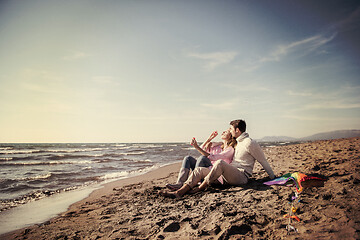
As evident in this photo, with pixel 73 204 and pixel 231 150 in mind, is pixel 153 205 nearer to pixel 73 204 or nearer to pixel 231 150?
pixel 231 150

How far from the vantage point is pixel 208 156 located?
161 inches

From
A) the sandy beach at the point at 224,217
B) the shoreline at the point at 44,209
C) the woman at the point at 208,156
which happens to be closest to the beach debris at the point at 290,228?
the sandy beach at the point at 224,217

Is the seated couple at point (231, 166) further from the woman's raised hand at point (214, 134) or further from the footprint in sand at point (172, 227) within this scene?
the footprint in sand at point (172, 227)

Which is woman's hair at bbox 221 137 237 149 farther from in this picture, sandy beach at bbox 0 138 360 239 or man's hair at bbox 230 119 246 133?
sandy beach at bbox 0 138 360 239

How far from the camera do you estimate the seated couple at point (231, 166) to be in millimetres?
3715

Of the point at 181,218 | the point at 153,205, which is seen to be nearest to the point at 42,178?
the point at 153,205

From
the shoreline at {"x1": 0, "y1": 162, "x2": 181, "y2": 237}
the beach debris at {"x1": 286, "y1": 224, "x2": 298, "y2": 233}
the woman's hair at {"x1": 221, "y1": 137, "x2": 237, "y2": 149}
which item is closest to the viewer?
the beach debris at {"x1": 286, "y1": 224, "x2": 298, "y2": 233}

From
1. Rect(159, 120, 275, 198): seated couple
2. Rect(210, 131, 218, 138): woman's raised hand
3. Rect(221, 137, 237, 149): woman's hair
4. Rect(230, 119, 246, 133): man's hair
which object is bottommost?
Rect(159, 120, 275, 198): seated couple

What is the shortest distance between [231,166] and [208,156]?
1.83 feet

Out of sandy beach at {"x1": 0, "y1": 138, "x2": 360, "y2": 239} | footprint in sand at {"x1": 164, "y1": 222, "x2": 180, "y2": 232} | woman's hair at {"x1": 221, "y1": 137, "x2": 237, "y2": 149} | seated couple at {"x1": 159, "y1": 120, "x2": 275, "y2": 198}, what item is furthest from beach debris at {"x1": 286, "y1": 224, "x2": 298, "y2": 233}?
woman's hair at {"x1": 221, "y1": 137, "x2": 237, "y2": 149}

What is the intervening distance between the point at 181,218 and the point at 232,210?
75 cm

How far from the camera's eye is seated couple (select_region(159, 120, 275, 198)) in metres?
3.71

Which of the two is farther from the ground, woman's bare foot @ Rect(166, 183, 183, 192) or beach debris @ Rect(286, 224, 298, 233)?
beach debris @ Rect(286, 224, 298, 233)

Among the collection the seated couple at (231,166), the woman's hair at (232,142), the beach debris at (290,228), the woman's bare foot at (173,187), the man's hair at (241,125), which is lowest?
the woman's bare foot at (173,187)
